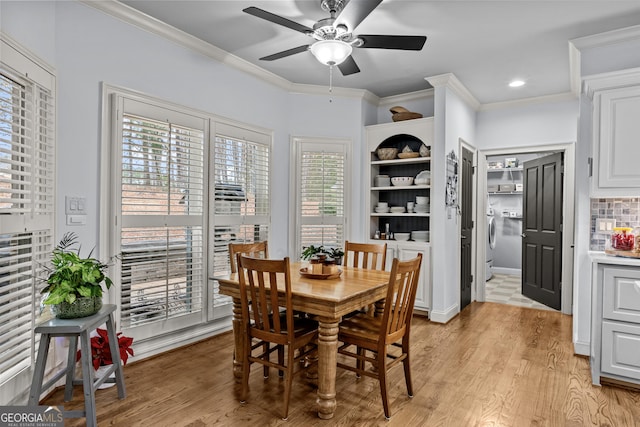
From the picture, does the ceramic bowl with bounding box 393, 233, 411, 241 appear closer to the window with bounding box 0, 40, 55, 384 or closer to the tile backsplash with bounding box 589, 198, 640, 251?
the tile backsplash with bounding box 589, 198, 640, 251

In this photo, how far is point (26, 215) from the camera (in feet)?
7.16

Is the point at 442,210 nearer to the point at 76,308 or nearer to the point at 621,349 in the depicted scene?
the point at 621,349

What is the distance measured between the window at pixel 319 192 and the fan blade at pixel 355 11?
82.6 inches

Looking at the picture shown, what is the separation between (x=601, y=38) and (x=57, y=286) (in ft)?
14.1

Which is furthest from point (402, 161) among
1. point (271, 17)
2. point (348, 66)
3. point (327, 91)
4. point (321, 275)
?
point (271, 17)

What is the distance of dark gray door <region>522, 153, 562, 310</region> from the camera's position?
473 cm

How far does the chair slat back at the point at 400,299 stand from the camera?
2168mm

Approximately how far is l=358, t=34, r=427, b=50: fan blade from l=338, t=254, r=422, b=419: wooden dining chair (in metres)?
1.41

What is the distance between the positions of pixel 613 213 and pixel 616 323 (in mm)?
978

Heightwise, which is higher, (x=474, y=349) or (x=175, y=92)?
(x=175, y=92)

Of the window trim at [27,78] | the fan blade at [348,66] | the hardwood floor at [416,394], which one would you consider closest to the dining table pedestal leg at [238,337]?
the hardwood floor at [416,394]

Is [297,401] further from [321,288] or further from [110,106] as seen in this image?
[110,106]

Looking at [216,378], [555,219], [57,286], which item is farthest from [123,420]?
[555,219]

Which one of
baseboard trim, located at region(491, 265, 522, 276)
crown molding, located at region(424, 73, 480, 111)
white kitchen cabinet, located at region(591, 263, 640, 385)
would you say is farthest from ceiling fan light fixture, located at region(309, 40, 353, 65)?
baseboard trim, located at region(491, 265, 522, 276)
